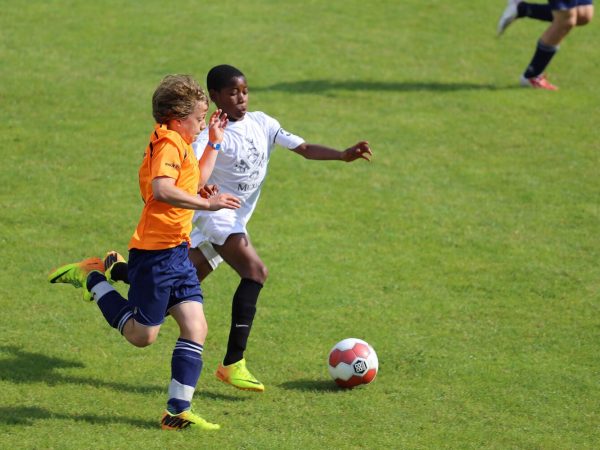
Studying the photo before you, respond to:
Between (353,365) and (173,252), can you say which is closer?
(173,252)

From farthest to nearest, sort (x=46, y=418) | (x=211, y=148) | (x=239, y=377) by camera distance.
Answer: (x=239, y=377) → (x=211, y=148) → (x=46, y=418)

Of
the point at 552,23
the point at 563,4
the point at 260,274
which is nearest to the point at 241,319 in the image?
the point at 260,274

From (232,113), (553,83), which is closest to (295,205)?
(232,113)

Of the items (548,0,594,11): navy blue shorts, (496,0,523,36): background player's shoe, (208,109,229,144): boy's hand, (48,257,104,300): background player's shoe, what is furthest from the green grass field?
(208,109,229,144): boy's hand

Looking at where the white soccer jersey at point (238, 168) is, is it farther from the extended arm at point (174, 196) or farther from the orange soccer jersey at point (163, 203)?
the extended arm at point (174, 196)

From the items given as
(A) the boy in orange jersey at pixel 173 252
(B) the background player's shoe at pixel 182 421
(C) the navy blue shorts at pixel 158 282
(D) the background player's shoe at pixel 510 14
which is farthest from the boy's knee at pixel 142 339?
(D) the background player's shoe at pixel 510 14

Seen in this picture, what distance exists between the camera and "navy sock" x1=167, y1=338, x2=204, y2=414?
6.07 metres

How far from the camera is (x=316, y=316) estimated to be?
837 centimetres

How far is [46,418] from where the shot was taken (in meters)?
6.18

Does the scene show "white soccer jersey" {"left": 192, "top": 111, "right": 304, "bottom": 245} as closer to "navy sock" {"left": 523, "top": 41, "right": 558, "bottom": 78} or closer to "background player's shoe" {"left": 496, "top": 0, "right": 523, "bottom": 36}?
"navy sock" {"left": 523, "top": 41, "right": 558, "bottom": 78}

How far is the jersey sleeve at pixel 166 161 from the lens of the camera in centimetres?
586

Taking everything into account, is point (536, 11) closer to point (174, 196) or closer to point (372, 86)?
point (372, 86)

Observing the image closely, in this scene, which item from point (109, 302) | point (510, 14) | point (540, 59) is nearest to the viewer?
point (109, 302)

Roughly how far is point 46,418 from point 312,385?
1.91 meters
